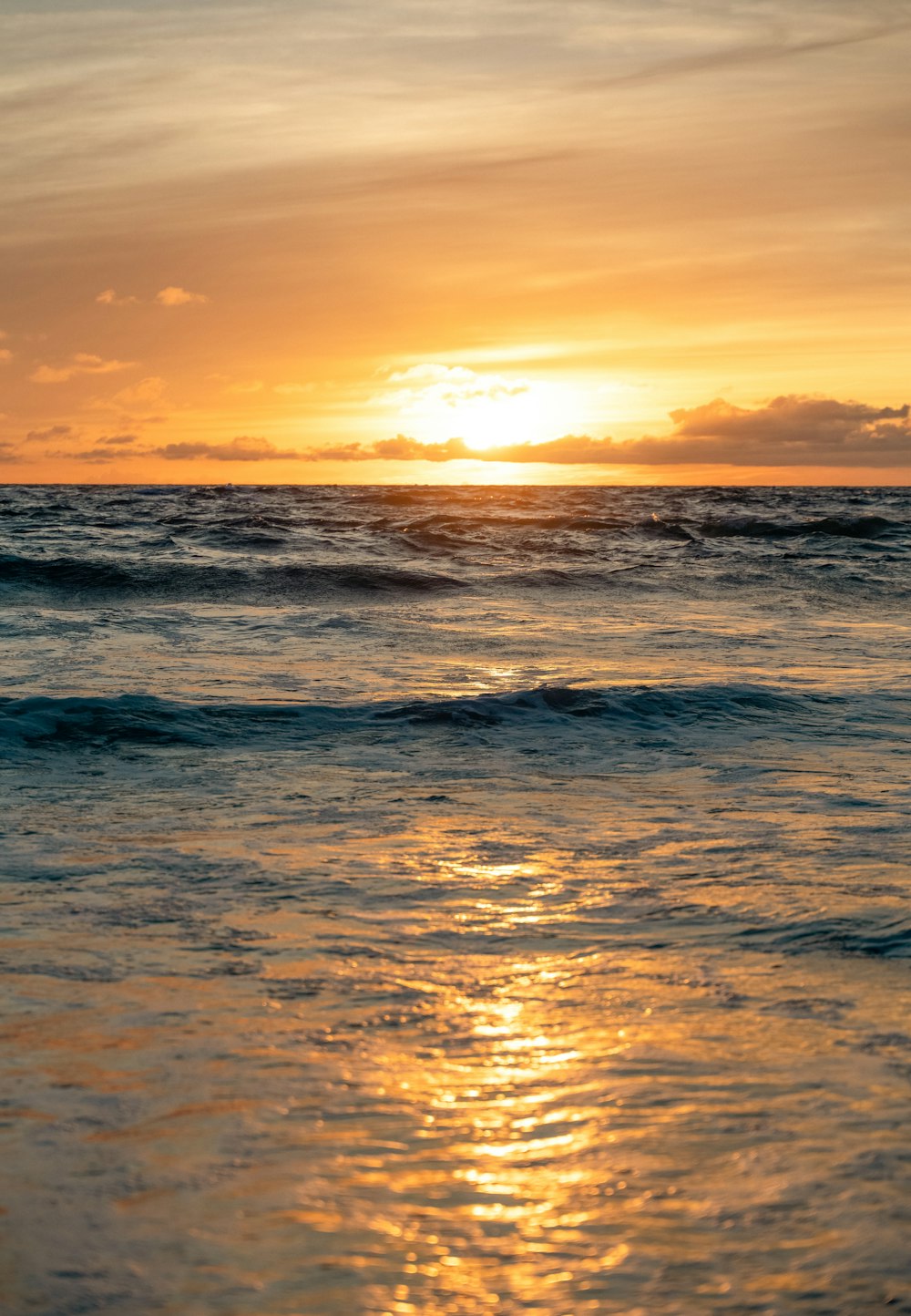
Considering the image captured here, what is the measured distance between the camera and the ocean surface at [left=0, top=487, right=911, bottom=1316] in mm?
2148

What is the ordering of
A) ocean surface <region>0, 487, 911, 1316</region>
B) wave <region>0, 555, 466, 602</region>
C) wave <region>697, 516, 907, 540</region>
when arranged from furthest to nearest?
wave <region>697, 516, 907, 540</region> < wave <region>0, 555, 466, 602</region> < ocean surface <region>0, 487, 911, 1316</region>

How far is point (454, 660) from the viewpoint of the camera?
10.4 m

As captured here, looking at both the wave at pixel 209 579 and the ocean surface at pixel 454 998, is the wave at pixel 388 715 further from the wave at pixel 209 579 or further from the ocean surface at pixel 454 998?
the wave at pixel 209 579

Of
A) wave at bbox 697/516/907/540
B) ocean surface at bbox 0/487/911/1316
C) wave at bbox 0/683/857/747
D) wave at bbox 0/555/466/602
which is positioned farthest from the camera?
wave at bbox 697/516/907/540

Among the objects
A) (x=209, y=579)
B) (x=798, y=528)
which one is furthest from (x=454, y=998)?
(x=798, y=528)

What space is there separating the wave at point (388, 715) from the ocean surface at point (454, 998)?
0.14 feet

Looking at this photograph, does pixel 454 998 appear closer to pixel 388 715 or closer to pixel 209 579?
pixel 388 715

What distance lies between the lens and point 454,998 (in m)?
3.24

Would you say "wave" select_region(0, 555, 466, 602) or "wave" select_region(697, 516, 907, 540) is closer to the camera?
"wave" select_region(0, 555, 466, 602)

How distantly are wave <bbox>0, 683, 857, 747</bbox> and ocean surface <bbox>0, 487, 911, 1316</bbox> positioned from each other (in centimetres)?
4

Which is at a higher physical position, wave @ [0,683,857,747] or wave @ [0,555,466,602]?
wave @ [0,555,466,602]

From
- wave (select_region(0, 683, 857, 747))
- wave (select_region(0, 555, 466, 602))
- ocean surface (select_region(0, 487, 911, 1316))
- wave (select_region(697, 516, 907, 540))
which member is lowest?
ocean surface (select_region(0, 487, 911, 1316))

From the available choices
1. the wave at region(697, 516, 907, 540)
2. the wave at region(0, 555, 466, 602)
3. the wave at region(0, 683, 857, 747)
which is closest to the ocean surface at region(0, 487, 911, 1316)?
the wave at region(0, 683, 857, 747)

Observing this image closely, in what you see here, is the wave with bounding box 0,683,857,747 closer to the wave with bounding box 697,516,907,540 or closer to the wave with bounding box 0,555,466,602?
the wave with bounding box 0,555,466,602
